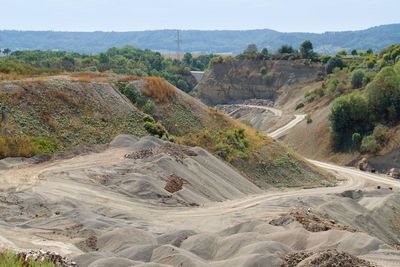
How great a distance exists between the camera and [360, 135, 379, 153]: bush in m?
58.2

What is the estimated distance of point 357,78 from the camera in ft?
267

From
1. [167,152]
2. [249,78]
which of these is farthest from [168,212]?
[249,78]

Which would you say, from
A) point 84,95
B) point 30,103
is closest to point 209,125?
point 84,95

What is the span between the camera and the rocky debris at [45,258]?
47.1 ft

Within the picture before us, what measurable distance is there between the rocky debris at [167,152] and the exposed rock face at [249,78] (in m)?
84.7

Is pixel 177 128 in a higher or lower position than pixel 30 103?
lower

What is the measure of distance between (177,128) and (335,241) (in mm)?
28088

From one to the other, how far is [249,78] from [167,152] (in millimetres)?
92436

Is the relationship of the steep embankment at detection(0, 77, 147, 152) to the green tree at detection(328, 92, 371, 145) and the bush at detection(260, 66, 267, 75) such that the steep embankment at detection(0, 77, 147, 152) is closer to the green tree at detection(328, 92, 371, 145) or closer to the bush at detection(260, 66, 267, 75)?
the green tree at detection(328, 92, 371, 145)

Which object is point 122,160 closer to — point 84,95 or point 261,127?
point 84,95

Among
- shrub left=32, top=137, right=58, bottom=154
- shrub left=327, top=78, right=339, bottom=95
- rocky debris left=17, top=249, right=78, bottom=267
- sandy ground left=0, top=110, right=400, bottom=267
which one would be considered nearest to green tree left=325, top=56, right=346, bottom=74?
shrub left=327, top=78, right=339, bottom=95

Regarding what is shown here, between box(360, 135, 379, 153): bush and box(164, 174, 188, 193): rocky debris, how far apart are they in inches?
1490

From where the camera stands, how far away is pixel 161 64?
161000 millimetres

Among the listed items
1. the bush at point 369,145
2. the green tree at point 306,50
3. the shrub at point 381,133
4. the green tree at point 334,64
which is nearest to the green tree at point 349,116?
the shrub at point 381,133
